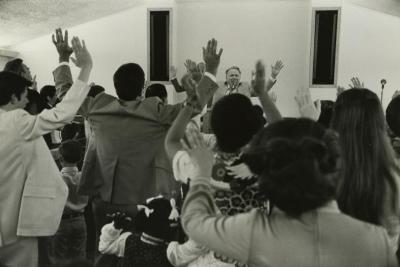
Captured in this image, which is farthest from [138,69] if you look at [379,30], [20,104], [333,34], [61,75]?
[379,30]

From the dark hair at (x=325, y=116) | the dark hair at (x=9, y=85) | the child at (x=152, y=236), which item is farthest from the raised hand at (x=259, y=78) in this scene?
the dark hair at (x=325, y=116)

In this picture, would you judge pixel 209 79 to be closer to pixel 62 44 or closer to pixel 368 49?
pixel 62 44

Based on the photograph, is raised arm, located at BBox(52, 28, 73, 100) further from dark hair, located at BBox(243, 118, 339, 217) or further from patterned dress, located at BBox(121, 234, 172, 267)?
dark hair, located at BBox(243, 118, 339, 217)

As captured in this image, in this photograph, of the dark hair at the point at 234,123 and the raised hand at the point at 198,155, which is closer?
the raised hand at the point at 198,155

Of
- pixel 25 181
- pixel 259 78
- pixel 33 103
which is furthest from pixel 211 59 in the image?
pixel 33 103

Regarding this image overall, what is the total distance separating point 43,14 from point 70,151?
16.0 feet

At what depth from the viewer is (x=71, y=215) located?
9.26 ft

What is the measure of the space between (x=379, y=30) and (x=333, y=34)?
80cm

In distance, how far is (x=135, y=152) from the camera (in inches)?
92.3

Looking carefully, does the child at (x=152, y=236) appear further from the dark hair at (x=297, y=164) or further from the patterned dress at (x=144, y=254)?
the dark hair at (x=297, y=164)

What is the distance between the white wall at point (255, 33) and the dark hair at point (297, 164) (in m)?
6.54

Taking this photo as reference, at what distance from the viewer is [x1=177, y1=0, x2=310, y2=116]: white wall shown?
7371 mm

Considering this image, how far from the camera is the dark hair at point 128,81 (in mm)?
2344

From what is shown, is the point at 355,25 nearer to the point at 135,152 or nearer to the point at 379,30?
the point at 379,30
